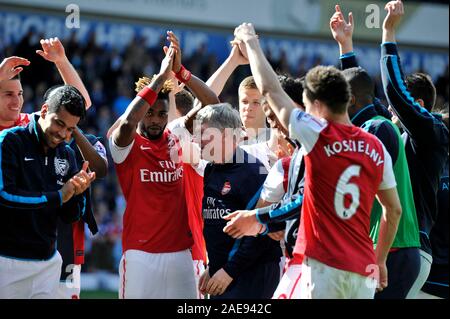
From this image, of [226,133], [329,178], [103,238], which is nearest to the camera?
[329,178]

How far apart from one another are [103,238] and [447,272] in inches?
382

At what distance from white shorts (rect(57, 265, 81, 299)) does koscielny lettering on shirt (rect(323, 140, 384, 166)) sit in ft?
8.93

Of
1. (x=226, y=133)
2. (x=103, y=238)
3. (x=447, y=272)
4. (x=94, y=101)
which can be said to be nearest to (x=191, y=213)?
Answer: (x=226, y=133)

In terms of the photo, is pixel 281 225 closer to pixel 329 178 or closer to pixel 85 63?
pixel 329 178

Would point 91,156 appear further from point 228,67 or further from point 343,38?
point 343,38

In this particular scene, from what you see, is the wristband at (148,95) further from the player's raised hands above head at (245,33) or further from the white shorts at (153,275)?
the white shorts at (153,275)

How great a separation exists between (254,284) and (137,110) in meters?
1.52

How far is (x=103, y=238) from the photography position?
15.8 meters

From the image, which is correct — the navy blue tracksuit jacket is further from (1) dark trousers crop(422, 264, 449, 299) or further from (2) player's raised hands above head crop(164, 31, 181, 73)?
(1) dark trousers crop(422, 264, 449, 299)

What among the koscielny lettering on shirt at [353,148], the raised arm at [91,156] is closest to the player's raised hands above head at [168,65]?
the raised arm at [91,156]

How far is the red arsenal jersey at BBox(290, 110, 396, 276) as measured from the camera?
452cm

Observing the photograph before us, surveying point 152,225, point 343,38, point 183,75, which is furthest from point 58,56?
point 343,38

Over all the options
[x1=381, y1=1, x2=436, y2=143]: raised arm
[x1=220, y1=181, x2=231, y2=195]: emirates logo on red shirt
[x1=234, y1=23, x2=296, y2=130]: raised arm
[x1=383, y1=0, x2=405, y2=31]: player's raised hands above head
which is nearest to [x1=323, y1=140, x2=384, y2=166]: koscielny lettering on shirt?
[x1=234, y1=23, x2=296, y2=130]: raised arm

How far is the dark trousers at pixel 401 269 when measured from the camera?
5668mm
